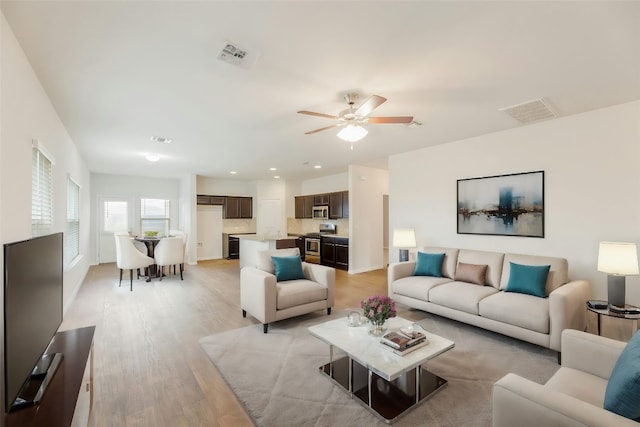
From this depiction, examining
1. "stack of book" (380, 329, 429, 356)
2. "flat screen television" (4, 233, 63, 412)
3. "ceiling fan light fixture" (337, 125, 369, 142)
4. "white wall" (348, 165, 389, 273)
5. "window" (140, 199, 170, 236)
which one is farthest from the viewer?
"window" (140, 199, 170, 236)

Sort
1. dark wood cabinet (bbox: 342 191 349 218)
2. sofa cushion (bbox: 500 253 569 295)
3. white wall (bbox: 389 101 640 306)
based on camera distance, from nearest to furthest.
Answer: white wall (bbox: 389 101 640 306), sofa cushion (bbox: 500 253 569 295), dark wood cabinet (bbox: 342 191 349 218)

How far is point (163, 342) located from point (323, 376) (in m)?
1.87

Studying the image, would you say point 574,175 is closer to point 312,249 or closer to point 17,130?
point 17,130

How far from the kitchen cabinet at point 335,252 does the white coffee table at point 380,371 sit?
178 inches

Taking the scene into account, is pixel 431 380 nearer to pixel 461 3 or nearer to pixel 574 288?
pixel 574 288

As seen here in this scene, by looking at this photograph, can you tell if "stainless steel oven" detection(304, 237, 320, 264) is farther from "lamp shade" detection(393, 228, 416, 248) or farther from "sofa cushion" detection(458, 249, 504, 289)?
"sofa cushion" detection(458, 249, 504, 289)

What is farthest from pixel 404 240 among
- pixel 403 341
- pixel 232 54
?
pixel 232 54

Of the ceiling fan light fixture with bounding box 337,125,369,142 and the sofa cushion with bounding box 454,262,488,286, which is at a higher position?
the ceiling fan light fixture with bounding box 337,125,369,142

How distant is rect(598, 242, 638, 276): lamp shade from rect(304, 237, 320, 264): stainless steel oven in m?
6.03

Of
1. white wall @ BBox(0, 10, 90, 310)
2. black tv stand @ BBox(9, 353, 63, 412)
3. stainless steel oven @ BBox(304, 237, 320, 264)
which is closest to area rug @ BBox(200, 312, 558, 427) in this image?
black tv stand @ BBox(9, 353, 63, 412)

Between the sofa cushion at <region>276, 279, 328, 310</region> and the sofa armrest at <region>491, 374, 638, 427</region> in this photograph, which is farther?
the sofa cushion at <region>276, 279, 328, 310</region>

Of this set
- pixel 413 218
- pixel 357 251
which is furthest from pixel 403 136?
pixel 357 251

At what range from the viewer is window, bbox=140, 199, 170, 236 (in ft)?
28.1

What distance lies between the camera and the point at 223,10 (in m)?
1.69
